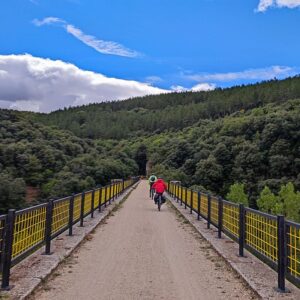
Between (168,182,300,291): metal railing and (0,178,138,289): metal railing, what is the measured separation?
12.4 feet

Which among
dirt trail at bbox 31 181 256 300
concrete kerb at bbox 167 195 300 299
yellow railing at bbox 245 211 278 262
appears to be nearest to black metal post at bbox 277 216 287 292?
concrete kerb at bbox 167 195 300 299

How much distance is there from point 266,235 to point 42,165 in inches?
2289

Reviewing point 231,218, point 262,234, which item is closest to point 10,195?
point 231,218

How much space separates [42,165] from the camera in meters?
61.1

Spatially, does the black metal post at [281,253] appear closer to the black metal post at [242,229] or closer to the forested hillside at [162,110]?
the black metal post at [242,229]

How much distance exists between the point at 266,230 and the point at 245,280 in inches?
38.5

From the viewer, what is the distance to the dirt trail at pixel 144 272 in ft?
17.0

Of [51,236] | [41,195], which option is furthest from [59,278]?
[41,195]

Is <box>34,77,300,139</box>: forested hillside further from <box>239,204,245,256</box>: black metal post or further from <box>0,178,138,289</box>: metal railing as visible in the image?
<box>239,204,245,256</box>: black metal post

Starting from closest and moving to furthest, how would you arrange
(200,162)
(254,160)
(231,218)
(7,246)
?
(7,246) → (231,218) → (254,160) → (200,162)

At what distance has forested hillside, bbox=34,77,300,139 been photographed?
136500 mm

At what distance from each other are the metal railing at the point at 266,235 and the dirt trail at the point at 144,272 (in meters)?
0.59

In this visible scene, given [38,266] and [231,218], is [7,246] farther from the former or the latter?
[231,218]

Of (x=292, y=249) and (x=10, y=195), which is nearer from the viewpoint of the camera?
(x=292, y=249)
